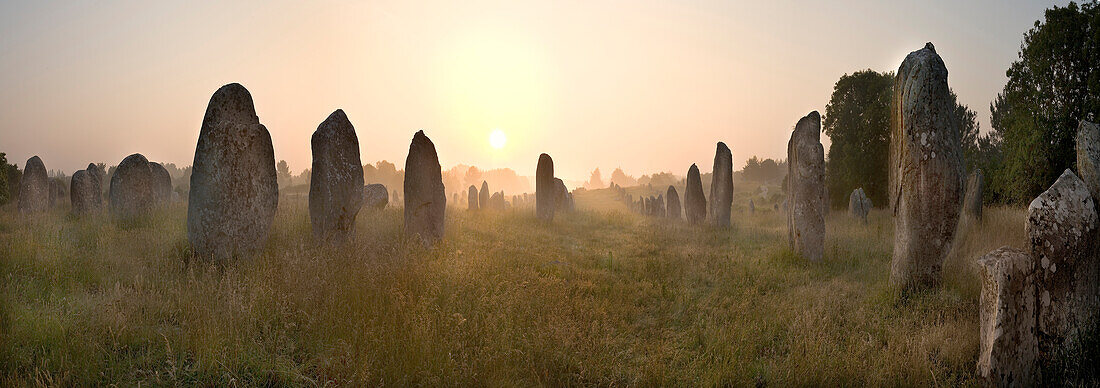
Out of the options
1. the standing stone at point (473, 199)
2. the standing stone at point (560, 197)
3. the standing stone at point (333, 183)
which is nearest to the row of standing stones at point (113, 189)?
the standing stone at point (333, 183)

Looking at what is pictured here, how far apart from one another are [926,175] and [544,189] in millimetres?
11603

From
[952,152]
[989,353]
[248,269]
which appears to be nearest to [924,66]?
[952,152]

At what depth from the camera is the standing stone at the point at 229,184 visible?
22.4 ft

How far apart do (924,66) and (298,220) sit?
11.5 metres

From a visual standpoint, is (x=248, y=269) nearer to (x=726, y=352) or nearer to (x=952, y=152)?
(x=726, y=352)

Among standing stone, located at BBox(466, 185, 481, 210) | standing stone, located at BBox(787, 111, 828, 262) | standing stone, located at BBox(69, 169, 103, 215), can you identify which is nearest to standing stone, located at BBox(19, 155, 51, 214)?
standing stone, located at BBox(69, 169, 103, 215)

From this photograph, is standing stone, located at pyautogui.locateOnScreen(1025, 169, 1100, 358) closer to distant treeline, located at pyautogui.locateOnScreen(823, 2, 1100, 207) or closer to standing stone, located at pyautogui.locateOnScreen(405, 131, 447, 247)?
standing stone, located at pyautogui.locateOnScreen(405, 131, 447, 247)

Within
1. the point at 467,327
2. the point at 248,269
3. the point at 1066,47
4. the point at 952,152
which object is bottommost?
the point at 467,327

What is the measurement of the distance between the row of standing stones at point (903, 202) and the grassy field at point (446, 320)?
444 mm

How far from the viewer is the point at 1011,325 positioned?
3.61 m

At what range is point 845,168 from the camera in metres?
19.4

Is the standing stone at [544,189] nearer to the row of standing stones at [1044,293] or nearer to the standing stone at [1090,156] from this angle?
the standing stone at [1090,156]

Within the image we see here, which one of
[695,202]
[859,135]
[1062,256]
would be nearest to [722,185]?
[695,202]

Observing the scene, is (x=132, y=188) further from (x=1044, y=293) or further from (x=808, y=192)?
(x=1044, y=293)
